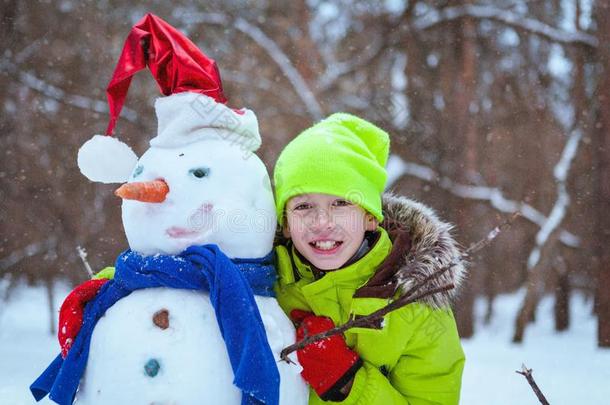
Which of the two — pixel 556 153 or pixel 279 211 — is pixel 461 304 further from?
pixel 279 211

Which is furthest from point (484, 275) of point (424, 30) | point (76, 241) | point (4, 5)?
point (4, 5)

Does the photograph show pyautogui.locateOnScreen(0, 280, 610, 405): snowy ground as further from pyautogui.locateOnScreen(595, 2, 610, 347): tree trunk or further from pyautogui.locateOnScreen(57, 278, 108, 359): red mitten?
pyautogui.locateOnScreen(57, 278, 108, 359): red mitten

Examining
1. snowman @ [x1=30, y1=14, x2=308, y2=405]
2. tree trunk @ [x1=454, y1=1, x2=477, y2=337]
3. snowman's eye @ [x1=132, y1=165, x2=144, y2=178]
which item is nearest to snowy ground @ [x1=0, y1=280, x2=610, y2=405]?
tree trunk @ [x1=454, y1=1, x2=477, y2=337]

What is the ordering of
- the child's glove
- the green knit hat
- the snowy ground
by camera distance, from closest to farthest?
1. the child's glove
2. the green knit hat
3. the snowy ground

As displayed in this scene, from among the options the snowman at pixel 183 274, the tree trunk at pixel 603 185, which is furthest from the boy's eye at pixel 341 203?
the tree trunk at pixel 603 185

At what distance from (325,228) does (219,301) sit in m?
0.44

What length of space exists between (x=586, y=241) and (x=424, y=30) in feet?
10.6

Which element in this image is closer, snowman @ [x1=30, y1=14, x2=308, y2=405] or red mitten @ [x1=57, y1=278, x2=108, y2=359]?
snowman @ [x1=30, y1=14, x2=308, y2=405]

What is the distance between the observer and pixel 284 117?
7066 millimetres

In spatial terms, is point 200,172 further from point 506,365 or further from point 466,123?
point 466,123

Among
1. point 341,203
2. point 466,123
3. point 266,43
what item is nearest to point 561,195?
point 466,123

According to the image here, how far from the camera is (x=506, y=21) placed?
701cm

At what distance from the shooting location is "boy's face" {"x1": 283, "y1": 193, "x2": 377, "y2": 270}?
6.27 feet

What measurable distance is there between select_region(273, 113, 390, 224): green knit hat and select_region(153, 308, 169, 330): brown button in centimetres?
54
